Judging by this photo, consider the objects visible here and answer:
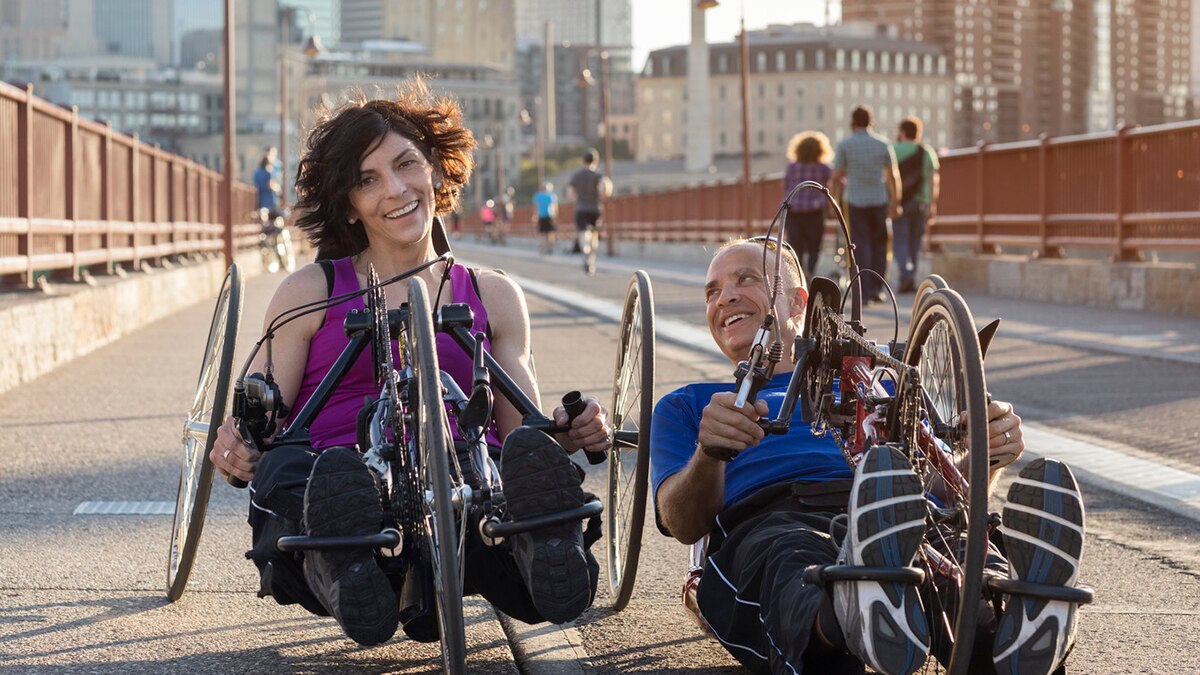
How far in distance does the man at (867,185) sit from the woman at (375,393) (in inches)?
558

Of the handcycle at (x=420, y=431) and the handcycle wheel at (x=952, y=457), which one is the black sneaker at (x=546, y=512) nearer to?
the handcycle at (x=420, y=431)

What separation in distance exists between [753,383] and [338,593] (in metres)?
0.91

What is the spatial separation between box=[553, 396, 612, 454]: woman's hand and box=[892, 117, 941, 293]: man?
17.3 meters

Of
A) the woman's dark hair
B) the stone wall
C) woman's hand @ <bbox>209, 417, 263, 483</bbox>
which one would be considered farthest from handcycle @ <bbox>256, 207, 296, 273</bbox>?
woman's hand @ <bbox>209, 417, 263, 483</bbox>

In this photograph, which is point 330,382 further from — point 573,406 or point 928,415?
point 928,415

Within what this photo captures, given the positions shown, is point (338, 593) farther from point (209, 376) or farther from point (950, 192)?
A: point (950, 192)

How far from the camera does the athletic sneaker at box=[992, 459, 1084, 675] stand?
133 inches

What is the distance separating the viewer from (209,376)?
537 cm

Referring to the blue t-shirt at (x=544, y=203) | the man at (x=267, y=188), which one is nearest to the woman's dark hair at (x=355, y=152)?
the man at (x=267, y=188)

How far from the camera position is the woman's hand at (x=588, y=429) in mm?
4316

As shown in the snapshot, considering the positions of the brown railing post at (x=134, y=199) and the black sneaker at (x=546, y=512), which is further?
the brown railing post at (x=134, y=199)

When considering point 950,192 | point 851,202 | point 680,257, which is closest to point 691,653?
point 851,202

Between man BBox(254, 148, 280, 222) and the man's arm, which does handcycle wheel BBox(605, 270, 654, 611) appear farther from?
man BBox(254, 148, 280, 222)

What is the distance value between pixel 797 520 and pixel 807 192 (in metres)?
15.0
